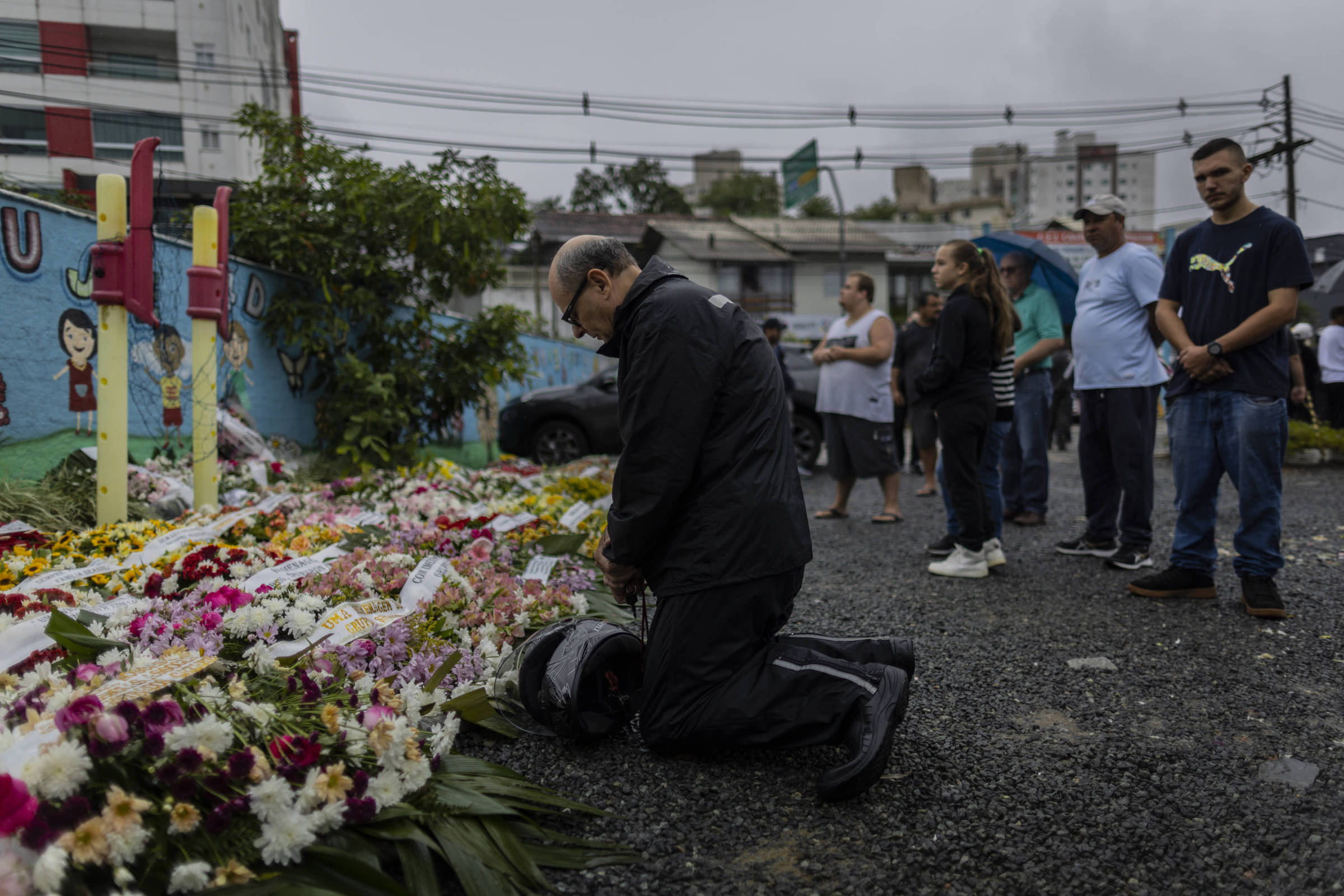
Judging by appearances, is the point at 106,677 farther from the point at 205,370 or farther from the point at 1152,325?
the point at 1152,325

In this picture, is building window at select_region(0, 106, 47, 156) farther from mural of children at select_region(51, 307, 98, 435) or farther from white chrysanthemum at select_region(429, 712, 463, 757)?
white chrysanthemum at select_region(429, 712, 463, 757)

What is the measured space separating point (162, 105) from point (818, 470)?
2006 centimetres

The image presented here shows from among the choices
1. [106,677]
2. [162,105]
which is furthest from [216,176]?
[106,677]

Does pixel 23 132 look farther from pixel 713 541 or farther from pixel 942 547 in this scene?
pixel 713 541

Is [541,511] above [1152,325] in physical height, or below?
below

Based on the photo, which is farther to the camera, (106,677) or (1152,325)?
(1152,325)

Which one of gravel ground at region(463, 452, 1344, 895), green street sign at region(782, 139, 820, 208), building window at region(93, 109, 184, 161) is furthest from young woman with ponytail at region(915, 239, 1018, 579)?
A: green street sign at region(782, 139, 820, 208)

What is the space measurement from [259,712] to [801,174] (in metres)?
25.9

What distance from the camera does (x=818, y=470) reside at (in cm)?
1099

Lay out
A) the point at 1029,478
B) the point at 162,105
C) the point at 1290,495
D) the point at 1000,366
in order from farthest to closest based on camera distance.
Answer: the point at 162,105 → the point at 1290,495 → the point at 1029,478 → the point at 1000,366

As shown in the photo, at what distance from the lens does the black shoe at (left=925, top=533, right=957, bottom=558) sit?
17.8 ft

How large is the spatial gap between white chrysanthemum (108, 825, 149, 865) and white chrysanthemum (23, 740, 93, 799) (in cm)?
12

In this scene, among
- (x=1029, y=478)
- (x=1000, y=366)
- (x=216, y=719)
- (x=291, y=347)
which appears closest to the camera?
(x=216, y=719)

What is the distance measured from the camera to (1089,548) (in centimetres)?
531
